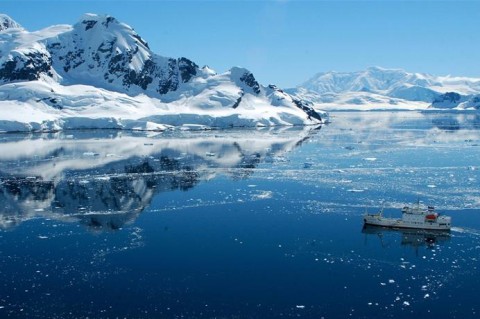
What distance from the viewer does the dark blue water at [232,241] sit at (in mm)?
31531

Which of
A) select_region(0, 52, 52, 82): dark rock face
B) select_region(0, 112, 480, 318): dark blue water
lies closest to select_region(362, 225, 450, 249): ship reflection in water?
select_region(0, 112, 480, 318): dark blue water

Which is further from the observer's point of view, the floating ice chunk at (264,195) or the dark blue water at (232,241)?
the floating ice chunk at (264,195)

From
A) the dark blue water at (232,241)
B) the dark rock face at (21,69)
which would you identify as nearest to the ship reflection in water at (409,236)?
the dark blue water at (232,241)

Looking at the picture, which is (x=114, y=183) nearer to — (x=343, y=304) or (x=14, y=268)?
(x=14, y=268)

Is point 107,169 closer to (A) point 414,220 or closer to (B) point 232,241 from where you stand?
(B) point 232,241

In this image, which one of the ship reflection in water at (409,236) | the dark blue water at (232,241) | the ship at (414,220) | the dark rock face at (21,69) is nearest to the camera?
the dark blue water at (232,241)

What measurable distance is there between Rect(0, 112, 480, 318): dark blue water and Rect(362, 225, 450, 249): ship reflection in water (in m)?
0.29

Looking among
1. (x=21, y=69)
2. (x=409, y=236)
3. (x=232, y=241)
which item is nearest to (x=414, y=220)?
(x=409, y=236)

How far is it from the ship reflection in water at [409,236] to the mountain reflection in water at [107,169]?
2270cm

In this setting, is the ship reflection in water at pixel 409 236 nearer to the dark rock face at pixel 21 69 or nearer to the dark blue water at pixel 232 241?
the dark blue water at pixel 232 241

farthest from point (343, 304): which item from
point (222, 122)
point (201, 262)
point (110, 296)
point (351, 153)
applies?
point (222, 122)

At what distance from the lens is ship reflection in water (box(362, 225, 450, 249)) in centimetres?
4416

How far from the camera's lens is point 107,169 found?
3100 inches

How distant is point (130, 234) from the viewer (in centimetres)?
4559
